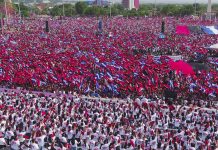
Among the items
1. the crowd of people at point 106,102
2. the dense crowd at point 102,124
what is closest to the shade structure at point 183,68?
the crowd of people at point 106,102

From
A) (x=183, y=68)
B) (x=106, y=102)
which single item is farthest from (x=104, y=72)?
(x=106, y=102)

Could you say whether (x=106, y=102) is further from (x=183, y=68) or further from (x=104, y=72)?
(x=183, y=68)

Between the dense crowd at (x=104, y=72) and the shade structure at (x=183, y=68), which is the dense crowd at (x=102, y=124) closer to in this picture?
the dense crowd at (x=104, y=72)

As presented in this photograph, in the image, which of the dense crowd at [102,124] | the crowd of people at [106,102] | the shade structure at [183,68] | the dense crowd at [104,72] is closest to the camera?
the dense crowd at [102,124]

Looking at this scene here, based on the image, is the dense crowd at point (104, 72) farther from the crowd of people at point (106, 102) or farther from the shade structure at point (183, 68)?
the shade structure at point (183, 68)

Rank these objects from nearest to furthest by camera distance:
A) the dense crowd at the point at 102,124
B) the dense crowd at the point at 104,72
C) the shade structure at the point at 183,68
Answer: the dense crowd at the point at 102,124 → the dense crowd at the point at 104,72 → the shade structure at the point at 183,68

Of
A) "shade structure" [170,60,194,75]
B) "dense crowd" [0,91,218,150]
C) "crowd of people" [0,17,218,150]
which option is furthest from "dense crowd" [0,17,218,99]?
"dense crowd" [0,91,218,150]

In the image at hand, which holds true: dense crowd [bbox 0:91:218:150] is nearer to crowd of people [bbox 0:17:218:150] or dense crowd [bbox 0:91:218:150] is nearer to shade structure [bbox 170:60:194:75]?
crowd of people [bbox 0:17:218:150]

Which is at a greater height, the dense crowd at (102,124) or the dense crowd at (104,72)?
the dense crowd at (104,72)

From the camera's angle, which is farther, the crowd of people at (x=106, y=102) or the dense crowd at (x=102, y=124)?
the crowd of people at (x=106, y=102)

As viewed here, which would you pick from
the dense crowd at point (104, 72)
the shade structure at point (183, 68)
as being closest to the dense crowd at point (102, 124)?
the dense crowd at point (104, 72)
